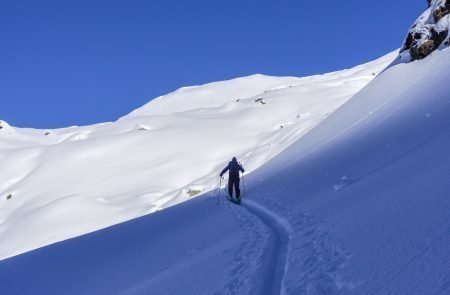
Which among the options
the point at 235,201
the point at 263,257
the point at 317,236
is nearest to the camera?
the point at 317,236

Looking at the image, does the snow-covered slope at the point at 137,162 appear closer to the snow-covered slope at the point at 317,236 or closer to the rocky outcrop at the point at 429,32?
the rocky outcrop at the point at 429,32

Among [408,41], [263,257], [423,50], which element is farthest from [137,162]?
[263,257]

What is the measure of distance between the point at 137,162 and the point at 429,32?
120ft

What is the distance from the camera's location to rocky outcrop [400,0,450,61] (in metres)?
A: 24.6

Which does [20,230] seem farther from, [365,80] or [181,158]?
[365,80]

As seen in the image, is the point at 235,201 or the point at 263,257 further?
the point at 235,201

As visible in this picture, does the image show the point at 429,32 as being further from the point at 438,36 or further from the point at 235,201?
the point at 235,201

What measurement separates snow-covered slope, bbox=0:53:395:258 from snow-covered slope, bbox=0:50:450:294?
56.2 feet

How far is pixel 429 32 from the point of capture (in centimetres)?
2564

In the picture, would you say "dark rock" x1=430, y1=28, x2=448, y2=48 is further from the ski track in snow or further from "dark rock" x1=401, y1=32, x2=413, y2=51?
the ski track in snow

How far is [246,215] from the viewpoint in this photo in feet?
48.2

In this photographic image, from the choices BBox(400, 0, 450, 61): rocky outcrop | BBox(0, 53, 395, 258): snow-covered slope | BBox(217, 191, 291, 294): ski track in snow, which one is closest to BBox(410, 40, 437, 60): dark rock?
BBox(400, 0, 450, 61): rocky outcrop

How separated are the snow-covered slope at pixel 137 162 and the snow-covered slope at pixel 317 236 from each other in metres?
17.1

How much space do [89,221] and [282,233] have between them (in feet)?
87.0
